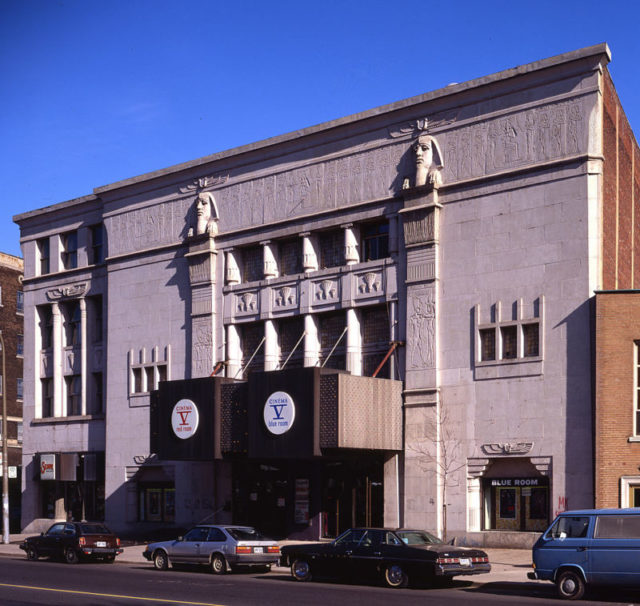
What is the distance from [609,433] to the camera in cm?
3362

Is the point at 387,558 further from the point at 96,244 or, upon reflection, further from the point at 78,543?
the point at 96,244

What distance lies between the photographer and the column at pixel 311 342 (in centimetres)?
4222

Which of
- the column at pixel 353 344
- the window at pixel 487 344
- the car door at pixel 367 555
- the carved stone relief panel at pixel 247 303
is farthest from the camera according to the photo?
the carved stone relief panel at pixel 247 303

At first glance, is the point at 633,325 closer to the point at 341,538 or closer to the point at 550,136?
the point at 550,136

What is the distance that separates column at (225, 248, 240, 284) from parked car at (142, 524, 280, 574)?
54.6 ft

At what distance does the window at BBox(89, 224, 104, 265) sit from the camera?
175 ft

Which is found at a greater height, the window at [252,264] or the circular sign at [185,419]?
the window at [252,264]

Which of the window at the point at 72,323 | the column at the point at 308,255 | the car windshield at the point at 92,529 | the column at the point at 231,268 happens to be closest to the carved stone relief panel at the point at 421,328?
the column at the point at 308,255

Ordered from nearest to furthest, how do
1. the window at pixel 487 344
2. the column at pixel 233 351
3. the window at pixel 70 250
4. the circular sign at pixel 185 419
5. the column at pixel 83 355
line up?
the window at pixel 487 344 → the circular sign at pixel 185 419 → the column at pixel 233 351 → the column at pixel 83 355 → the window at pixel 70 250

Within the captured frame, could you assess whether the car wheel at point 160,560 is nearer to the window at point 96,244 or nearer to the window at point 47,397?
the window at point 96,244

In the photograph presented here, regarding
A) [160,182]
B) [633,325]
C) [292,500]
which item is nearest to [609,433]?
[633,325]

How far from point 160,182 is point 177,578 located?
2519 centimetres

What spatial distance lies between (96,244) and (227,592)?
107 ft

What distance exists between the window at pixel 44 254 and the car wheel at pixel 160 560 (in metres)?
27.9
